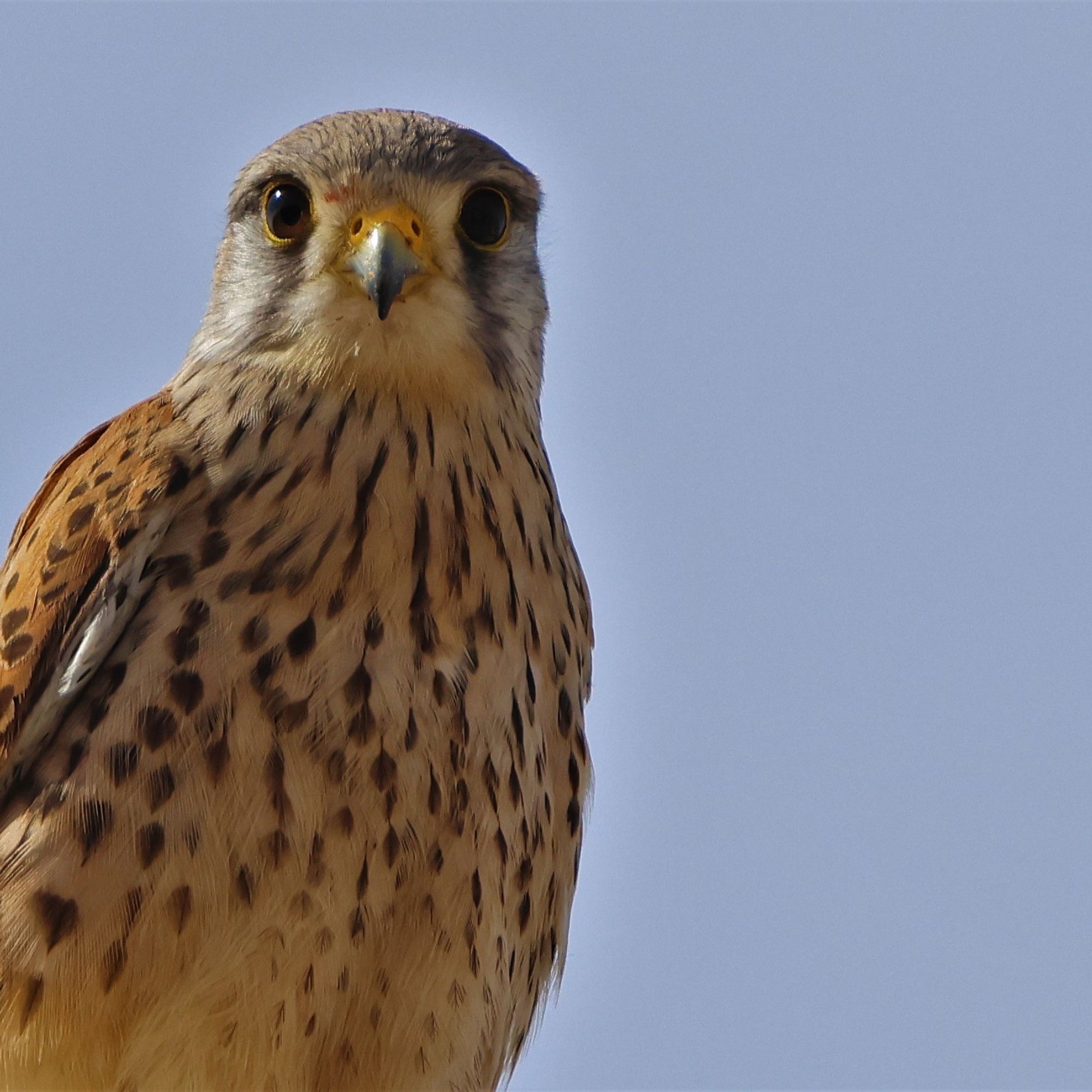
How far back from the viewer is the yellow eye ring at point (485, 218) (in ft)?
13.1

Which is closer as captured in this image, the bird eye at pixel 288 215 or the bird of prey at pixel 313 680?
the bird of prey at pixel 313 680

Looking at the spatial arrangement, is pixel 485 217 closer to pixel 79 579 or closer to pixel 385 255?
pixel 385 255

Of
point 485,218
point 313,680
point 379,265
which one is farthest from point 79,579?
point 485,218

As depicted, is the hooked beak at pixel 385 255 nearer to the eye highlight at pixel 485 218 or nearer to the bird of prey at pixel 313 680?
the bird of prey at pixel 313 680

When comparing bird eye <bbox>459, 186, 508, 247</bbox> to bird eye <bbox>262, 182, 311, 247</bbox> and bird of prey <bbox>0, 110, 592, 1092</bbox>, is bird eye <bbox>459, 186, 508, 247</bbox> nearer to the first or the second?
bird of prey <bbox>0, 110, 592, 1092</bbox>

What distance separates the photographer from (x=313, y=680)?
3477 mm

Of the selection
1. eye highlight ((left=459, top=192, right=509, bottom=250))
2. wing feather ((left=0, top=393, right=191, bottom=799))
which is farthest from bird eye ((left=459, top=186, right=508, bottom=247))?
wing feather ((left=0, top=393, right=191, bottom=799))

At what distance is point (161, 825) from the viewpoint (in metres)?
3.37

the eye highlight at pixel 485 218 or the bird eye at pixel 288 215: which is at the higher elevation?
the eye highlight at pixel 485 218

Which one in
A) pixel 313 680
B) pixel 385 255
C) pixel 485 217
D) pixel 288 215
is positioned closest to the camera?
pixel 313 680

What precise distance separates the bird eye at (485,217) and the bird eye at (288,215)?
0.31m

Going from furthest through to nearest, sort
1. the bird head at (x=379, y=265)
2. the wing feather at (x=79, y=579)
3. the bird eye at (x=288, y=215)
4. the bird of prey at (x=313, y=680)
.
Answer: the bird eye at (x=288, y=215)
the bird head at (x=379, y=265)
the wing feather at (x=79, y=579)
the bird of prey at (x=313, y=680)

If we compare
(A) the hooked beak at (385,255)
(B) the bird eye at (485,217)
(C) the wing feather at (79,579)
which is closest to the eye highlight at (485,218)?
(B) the bird eye at (485,217)

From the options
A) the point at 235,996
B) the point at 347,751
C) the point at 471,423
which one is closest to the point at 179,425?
the point at 471,423
